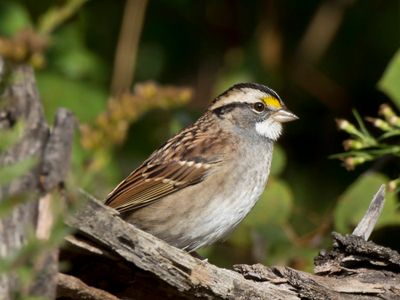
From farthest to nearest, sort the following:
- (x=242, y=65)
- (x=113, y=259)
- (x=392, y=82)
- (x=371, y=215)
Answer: (x=242, y=65) < (x=392, y=82) < (x=371, y=215) < (x=113, y=259)

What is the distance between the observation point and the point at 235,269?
2.43m

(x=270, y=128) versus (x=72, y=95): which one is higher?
(x=72, y=95)

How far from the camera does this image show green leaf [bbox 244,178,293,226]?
11.1 ft

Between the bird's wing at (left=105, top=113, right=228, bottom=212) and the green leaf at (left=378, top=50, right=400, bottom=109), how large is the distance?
54 centimetres

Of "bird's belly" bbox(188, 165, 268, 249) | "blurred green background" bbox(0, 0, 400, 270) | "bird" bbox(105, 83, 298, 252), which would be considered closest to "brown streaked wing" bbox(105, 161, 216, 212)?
"bird" bbox(105, 83, 298, 252)

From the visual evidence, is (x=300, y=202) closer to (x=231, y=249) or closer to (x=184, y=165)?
(x=231, y=249)

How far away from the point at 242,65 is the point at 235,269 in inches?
78.6

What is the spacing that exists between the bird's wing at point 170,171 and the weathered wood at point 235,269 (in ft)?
2.10

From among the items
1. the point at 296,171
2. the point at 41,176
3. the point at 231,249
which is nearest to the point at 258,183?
the point at 231,249

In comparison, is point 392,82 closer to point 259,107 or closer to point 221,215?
point 259,107

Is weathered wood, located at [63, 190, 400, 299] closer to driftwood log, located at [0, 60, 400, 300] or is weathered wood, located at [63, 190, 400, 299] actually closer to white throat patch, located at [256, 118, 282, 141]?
driftwood log, located at [0, 60, 400, 300]

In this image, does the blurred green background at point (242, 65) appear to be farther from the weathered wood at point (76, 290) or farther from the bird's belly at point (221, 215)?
the weathered wood at point (76, 290)

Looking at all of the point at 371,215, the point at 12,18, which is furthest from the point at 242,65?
the point at 371,215

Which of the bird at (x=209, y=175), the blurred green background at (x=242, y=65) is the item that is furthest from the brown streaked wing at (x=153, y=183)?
the blurred green background at (x=242, y=65)
